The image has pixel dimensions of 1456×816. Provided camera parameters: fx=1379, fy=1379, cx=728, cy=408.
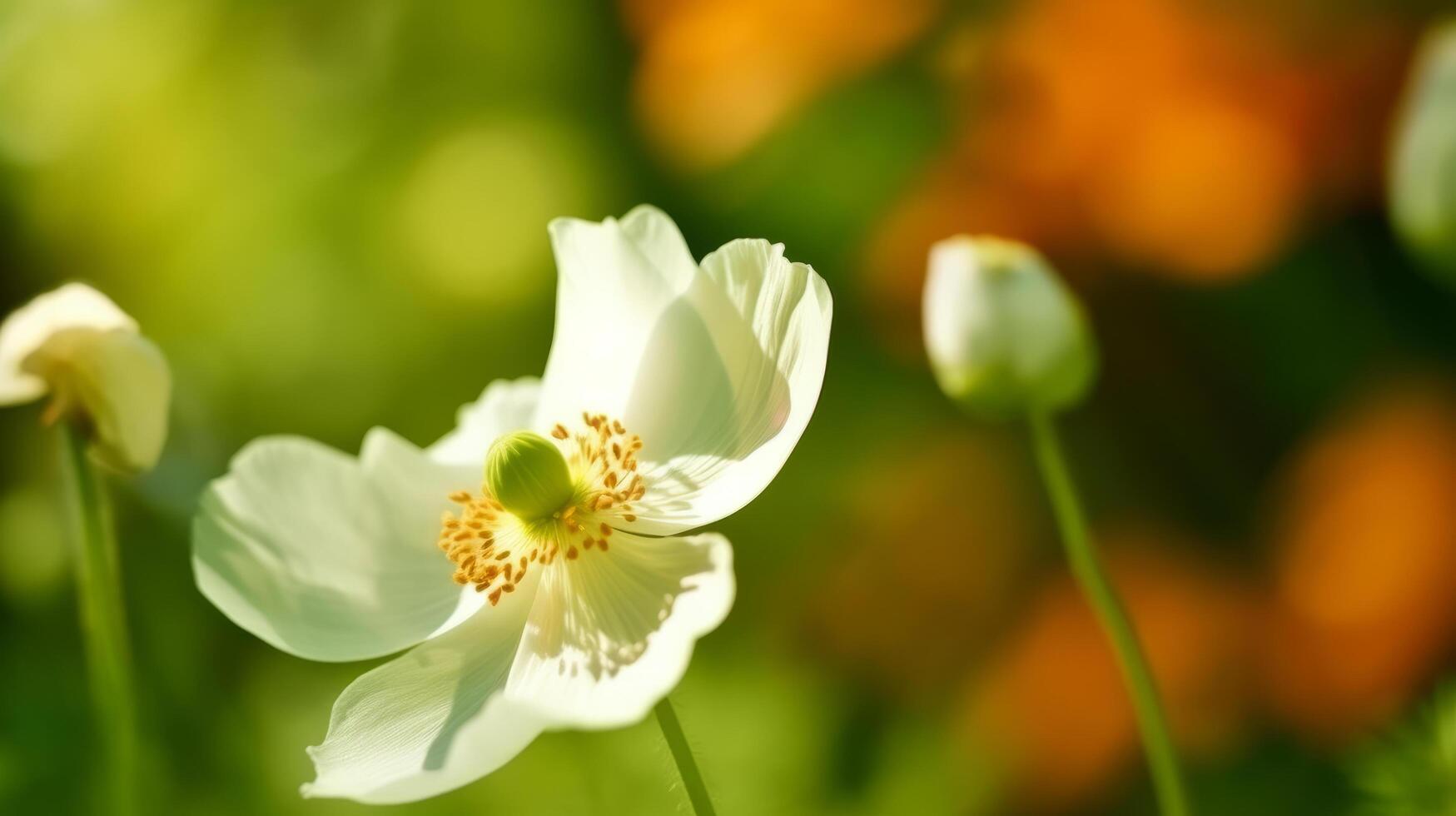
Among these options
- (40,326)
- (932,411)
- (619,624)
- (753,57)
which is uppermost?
(753,57)

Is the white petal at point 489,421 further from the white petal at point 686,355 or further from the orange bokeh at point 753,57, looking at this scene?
the orange bokeh at point 753,57

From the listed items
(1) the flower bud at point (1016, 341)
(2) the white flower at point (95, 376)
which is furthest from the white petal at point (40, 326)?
(1) the flower bud at point (1016, 341)

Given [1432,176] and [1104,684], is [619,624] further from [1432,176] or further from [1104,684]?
[1104,684]

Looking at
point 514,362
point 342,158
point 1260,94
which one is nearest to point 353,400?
point 514,362

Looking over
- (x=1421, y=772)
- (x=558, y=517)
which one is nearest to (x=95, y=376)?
(x=558, y=517)

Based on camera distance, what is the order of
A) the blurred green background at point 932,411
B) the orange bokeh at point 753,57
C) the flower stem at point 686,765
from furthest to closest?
the orange bokeh at point 753,57
the blurred green background at point 932,411
the flower stem at point 686,765

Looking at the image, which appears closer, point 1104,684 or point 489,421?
point 489,421
